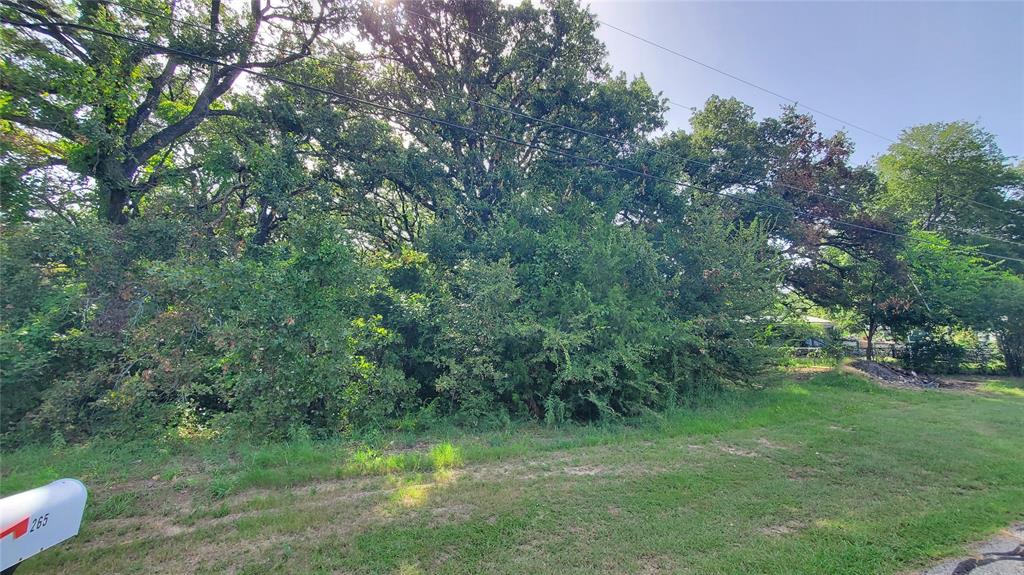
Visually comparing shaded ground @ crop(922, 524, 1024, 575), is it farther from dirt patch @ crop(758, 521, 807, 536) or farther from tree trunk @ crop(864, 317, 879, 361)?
tree trunk @ crop(864, 317, 879, 361)

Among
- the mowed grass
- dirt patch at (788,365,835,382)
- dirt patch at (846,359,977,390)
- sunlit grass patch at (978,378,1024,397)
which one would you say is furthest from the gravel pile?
the mowed grass

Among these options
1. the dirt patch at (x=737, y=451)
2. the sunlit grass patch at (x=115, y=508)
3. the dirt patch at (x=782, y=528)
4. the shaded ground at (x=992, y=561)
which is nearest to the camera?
the shaded ground at (x=992, y=561)

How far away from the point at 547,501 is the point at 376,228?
9088mm

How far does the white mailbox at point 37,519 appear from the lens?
202 centimetres

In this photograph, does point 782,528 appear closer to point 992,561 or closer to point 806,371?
point 992,561

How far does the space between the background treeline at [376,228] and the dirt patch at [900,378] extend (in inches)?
111

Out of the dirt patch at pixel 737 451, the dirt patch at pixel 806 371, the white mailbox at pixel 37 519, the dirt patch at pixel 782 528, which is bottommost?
the dirt patch at pixel 806 371

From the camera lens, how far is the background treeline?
18.9 feet

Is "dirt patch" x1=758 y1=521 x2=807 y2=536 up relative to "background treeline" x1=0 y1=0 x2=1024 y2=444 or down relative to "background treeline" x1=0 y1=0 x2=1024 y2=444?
down

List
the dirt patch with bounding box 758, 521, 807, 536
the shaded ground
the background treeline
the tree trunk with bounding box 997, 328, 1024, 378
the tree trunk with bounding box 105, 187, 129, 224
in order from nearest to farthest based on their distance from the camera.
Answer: the shaded ground < the dirt patch with bounding box 758, 521, 807, 536 < the background treeline < the tree trunk with bounding box 105, 187, 129, 224 < the tree trunk with bounding box 997, 328, 1024, 378

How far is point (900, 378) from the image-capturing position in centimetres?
1321

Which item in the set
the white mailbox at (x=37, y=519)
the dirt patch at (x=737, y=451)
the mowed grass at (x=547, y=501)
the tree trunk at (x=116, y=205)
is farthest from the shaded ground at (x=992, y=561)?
the tree trunk at (x=116, y=205)

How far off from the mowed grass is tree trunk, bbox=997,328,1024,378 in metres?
13.4

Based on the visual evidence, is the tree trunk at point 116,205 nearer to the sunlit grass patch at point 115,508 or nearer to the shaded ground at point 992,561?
the sunlit grass patch at point 115,508
